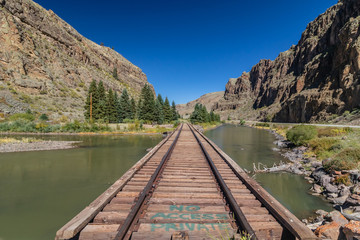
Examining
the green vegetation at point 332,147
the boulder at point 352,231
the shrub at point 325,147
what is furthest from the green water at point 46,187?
the shrub at point 325,147

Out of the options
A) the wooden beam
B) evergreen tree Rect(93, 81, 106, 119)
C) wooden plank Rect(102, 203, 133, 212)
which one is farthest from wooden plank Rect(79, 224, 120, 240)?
evergreen tree Rect(93, 81, 106, 119)

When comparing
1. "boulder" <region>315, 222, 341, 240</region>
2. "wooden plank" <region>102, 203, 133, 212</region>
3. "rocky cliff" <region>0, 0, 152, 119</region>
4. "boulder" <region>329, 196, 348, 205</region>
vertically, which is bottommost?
"boulder" <region>329, 196, 348, 205</region>

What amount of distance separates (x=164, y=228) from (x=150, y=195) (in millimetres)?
1416

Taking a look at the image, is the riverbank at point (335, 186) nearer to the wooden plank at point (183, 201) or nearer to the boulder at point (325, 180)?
the boulder at point (325, 180)

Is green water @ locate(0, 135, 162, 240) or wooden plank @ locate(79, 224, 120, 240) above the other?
wooden plank @ locate(79, 224, 120, 240)

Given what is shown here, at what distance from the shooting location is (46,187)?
8375 mm

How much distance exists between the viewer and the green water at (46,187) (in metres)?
5.52

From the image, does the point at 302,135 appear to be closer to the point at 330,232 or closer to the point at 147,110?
the point at 330,232

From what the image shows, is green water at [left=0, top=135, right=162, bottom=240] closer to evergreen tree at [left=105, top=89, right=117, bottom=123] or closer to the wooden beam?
the wooden beam

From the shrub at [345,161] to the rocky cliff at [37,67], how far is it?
4729 cm

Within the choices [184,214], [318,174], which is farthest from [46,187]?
[318,174]

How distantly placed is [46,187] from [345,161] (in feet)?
52.3

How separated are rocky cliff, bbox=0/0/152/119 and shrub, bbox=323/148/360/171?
155ft

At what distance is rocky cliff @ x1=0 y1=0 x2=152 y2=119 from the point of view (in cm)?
3891
